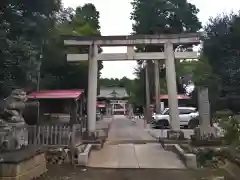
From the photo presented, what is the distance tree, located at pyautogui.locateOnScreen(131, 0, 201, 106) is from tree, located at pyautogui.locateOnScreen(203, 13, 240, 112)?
32.6 feet

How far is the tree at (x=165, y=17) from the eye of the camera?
43344mm

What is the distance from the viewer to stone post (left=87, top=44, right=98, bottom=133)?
54.7 ft

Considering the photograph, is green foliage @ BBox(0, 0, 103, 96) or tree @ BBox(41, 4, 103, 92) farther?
tree @ BBox(41, 4, 103, 92)

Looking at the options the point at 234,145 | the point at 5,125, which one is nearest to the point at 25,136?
the point at 5,125

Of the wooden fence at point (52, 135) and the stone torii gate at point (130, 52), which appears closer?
the wooden fence at point (52, 135)

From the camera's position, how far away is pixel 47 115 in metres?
20.5

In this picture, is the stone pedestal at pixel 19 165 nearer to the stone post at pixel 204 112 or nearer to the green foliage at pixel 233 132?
the green foliage at pixel 233 132

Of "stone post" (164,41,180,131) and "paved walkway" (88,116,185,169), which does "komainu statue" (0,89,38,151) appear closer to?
"paved walkway" (88,116,185,169)

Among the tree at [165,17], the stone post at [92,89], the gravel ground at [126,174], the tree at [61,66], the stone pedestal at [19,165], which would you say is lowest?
the gravel ground at [126,174]

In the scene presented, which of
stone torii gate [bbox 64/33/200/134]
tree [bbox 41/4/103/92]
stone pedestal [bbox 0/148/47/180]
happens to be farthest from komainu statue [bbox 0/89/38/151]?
tree [bbox 41/4/103/92]

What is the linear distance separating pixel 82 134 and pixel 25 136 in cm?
693

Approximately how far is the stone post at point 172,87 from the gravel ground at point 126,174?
613 centimetres

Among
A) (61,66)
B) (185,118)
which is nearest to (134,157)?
(185,118)

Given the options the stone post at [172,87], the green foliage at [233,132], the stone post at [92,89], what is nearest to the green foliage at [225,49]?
the stone post at [172,87]
